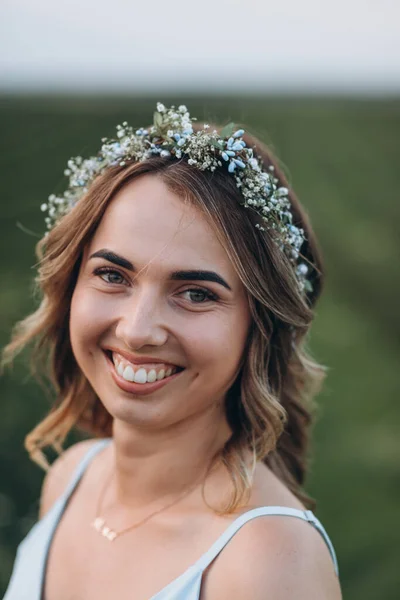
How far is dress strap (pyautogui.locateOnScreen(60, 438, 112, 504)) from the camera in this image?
291cm

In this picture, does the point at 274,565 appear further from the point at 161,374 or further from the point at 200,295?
the point at 200,295

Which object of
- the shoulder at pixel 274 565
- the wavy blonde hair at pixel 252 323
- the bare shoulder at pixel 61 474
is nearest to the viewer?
the shoulder at pixel 274 565

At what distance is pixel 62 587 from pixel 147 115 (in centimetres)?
685

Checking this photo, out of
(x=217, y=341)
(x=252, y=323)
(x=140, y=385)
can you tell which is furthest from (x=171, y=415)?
(x=252, y=323)

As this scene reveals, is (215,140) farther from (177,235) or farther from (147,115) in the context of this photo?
(147,115)

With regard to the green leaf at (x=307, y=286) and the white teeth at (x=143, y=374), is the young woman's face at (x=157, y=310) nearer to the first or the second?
the white teeth at (x=143, y=374)

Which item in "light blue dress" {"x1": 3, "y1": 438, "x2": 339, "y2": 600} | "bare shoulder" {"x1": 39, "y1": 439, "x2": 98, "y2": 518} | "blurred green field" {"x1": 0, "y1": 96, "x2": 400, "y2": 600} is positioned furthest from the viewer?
"blurred green field" {"x1": 0, "y1": 96, "x2": 400, "y2": 600}

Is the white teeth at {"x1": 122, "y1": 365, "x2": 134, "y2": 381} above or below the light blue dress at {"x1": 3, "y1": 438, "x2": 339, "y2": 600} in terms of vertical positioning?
above

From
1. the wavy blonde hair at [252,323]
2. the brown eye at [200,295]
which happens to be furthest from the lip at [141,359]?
the wavy blonde hair at [252,323]

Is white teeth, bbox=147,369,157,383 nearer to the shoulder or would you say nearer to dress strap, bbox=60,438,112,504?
the shoulder

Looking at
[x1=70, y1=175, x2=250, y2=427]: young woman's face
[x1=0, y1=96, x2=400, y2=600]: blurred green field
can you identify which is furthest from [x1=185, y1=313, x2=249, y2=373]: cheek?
[x1=0, y1=96, x2=400, y2=600]: blurred green field

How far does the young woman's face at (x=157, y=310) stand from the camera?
220 cm

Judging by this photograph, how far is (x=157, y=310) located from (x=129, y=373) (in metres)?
0.21

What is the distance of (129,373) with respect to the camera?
2.25 m
